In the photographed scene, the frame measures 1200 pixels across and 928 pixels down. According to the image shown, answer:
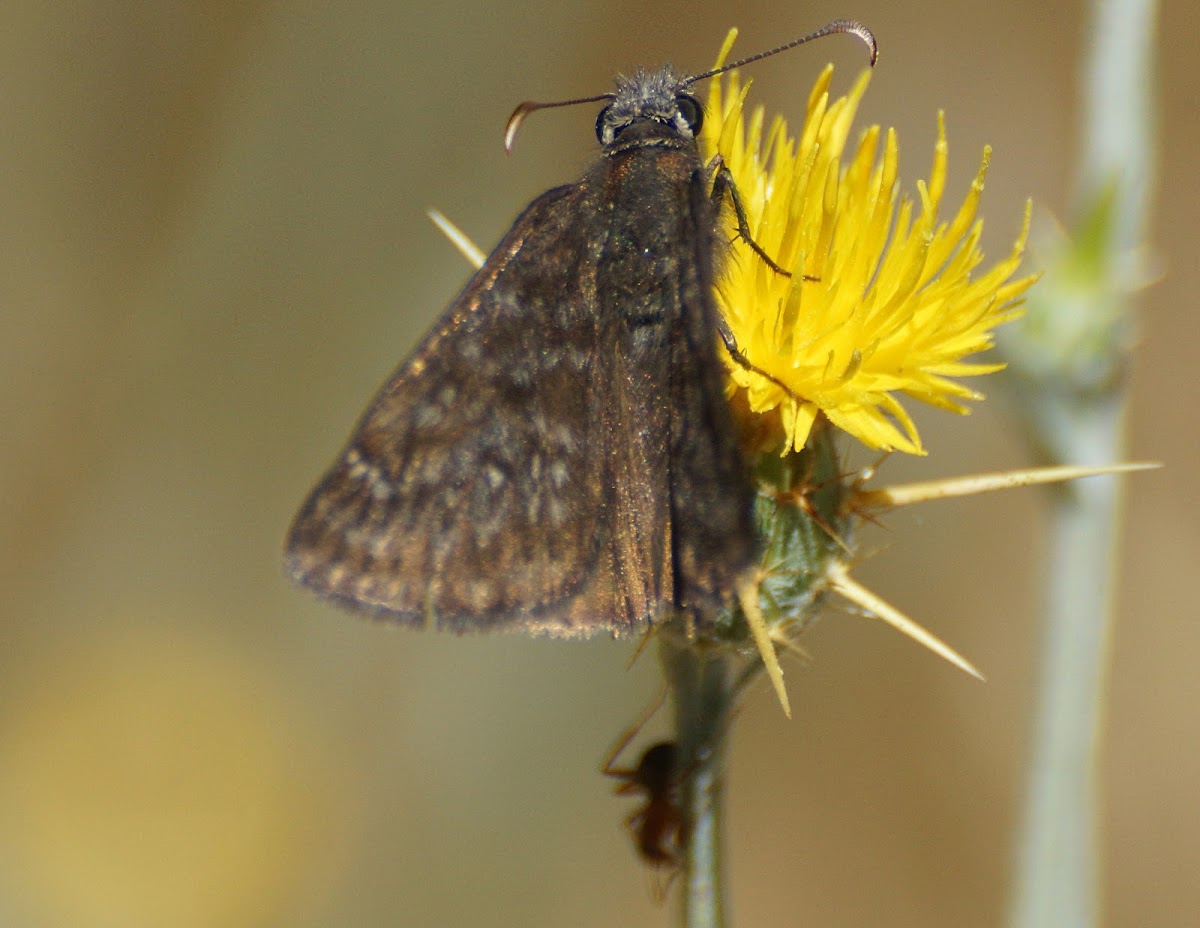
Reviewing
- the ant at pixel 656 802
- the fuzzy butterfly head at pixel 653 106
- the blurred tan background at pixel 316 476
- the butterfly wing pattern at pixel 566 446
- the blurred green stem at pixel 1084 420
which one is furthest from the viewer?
the blurred tan background at pixel 316 476

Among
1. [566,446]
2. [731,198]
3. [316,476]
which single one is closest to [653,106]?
[731,198]

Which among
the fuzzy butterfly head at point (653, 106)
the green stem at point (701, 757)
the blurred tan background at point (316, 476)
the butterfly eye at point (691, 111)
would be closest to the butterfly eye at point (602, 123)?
the fuzzy butterfly head at point (653, 106)

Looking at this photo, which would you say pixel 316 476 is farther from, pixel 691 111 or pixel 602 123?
pixel 691 111

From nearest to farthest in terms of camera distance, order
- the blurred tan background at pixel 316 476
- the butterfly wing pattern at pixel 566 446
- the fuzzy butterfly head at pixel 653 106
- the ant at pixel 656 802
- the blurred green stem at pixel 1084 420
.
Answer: the butterfly wing pattern at pixel 566 446 < the ant at pixel 656 802 < the fuzzy butterfly head at pixel 653 106 < the blurred green stem at pixel 1084 420 < the blurred tan background at pixel 316 476

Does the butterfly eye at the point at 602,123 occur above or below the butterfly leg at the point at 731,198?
above

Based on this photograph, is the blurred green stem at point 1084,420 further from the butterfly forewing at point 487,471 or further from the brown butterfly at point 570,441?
the butterfly forewing at point 487,471

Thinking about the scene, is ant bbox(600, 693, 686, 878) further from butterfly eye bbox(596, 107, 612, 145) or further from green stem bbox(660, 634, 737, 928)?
butterfly eye bbox(596, 107, 612, 145)

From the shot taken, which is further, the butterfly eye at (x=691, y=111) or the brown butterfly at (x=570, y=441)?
the butterfly eye at (x=691, y=111)
